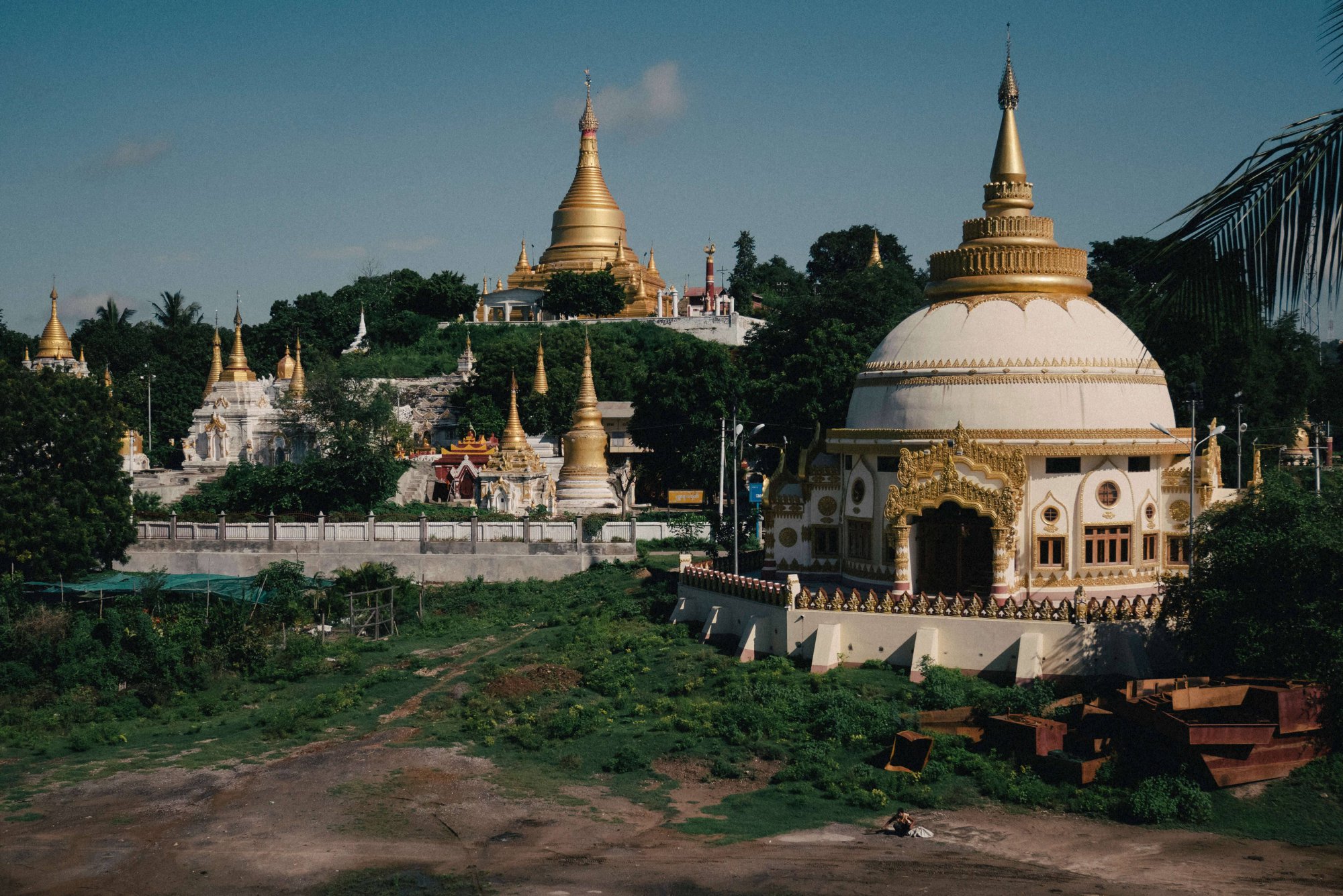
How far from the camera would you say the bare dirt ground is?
2112cm

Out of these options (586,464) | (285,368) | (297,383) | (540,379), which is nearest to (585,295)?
(540,379)

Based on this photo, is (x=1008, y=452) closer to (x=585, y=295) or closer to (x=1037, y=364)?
(x=1037, y=364)

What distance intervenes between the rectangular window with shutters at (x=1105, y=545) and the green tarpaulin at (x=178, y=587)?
23.3 meters

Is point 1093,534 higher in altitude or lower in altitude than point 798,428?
lower

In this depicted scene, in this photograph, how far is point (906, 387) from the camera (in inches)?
1377

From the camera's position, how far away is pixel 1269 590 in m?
27.0

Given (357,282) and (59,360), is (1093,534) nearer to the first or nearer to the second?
(59,360)

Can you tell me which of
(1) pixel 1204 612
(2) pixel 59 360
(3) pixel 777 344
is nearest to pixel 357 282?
(2) pixel 59 360

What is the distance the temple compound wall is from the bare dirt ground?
244 inches

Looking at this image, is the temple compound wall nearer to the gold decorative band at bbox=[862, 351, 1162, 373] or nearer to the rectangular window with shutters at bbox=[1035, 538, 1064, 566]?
the rectangular window with shutters at bbox=[1035, 538, 1064, 566]

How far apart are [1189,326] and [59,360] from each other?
8739 cm

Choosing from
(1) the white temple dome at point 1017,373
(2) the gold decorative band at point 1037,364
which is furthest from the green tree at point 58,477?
(2) the gold decorative band at point 1037,364

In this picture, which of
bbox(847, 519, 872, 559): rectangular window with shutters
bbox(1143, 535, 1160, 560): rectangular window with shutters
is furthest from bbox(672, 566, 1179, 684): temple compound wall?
bbox(1143, 535, 1160, 560): rectangular window with shutters

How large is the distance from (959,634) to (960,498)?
3362mm
